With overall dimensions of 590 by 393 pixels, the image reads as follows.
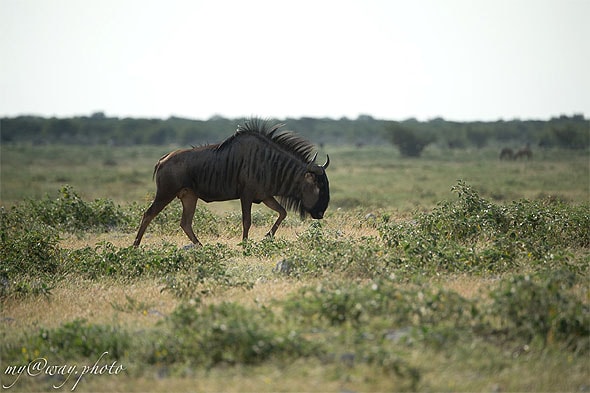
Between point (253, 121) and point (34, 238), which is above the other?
point (253, 121)

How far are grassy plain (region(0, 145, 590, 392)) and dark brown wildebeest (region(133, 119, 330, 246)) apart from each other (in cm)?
104

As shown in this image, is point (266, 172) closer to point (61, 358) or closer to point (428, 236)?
point (428, 236)

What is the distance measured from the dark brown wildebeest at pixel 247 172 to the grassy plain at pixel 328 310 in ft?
3.41

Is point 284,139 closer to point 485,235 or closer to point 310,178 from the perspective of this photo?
point 310,178

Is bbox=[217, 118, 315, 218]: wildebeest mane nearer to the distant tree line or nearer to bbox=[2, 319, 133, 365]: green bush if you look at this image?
bbox=[2, 319, 133, 365]: green bush

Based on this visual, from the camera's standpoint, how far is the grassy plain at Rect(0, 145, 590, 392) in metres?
5.24

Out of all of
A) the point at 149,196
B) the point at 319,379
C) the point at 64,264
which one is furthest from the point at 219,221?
the point at 319,379

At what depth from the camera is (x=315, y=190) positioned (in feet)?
36.7

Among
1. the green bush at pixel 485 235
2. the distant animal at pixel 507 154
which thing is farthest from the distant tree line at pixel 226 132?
the green bush at pixel 485 235

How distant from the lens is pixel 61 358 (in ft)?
19.4

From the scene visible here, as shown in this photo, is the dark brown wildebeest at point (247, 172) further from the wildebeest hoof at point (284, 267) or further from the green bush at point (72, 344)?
the green bush at point (72, 344)

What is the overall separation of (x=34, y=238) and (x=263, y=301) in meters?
4.01

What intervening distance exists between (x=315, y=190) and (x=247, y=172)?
110 centimetres

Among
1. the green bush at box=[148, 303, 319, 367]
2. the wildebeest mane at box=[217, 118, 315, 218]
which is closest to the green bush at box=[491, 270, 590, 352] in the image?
the green bush at box=[148, 303, 319, 367]
